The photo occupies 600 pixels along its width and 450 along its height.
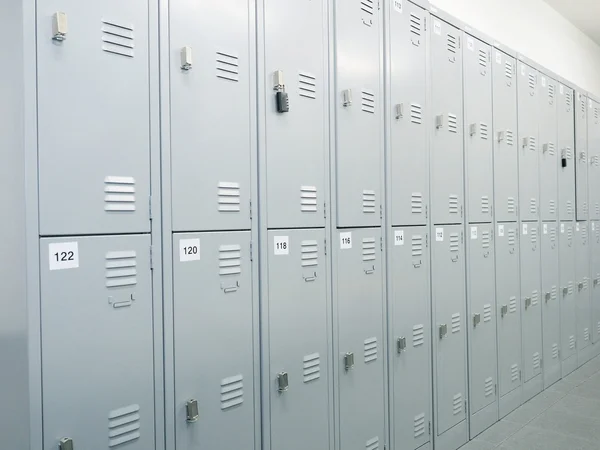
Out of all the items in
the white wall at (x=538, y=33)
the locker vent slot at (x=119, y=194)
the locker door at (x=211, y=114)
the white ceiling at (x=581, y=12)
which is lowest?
the locker vent slot at (x=119, y=194)

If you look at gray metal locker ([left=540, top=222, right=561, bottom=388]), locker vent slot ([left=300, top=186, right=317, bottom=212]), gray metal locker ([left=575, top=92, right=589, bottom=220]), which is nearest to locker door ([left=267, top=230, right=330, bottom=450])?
locker vent slot ([left=300, top=186, right=317, bottom=212])

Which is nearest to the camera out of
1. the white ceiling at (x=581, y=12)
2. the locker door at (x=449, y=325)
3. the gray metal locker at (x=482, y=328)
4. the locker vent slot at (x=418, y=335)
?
the locker vent slot at (x=418, y=335)

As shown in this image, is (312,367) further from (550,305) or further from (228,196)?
(550,305)

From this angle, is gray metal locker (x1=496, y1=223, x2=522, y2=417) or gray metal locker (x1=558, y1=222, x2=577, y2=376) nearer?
gray metal locker (x1=496, y1=223, x2=522, y2=417)

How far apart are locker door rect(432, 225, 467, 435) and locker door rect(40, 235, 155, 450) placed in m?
2.25

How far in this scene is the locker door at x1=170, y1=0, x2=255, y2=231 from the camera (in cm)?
219

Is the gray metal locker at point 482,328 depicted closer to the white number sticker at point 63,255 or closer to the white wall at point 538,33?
the white wall at point 538,33

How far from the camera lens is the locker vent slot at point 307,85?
8.96ft

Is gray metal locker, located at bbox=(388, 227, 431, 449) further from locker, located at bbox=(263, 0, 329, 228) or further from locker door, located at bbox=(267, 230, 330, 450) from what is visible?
locker, located at bbox=(263, 0, 329, 228)

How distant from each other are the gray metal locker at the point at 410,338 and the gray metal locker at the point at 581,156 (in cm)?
357

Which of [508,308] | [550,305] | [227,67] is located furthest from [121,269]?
[550,305]

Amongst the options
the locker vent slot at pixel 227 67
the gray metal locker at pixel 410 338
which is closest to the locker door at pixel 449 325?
the gray metal locker at pixel 410 338

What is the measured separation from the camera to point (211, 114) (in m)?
2.31

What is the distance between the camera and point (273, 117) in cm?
258
